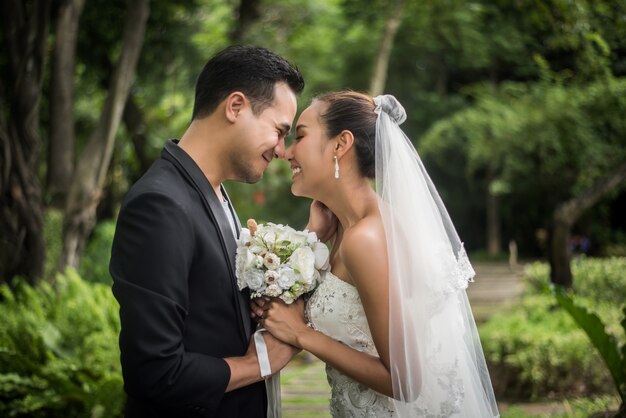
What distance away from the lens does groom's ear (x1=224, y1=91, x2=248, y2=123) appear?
8.95ft

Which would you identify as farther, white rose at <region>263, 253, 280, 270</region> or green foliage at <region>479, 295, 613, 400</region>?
green foliage at <region>479, 295, 613, 400</region>

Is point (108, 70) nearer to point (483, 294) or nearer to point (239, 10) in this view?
point (239, 10)

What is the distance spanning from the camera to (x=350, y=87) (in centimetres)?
997

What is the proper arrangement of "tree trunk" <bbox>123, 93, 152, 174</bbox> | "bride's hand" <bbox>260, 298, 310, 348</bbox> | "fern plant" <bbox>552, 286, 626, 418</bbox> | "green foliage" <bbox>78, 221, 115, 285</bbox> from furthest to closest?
"tree trunk" <bbox>123, 93, 152, 174</bbox>
"green foliage" <bbox>78, 221, 115, 285</bbox>
"fern plant" <bbox>552, 286, 626, 418</bbox>
"bride's hand" <bbox>260, 298, 310, 348</bbox>

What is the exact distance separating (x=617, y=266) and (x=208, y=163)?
1271 centimetres

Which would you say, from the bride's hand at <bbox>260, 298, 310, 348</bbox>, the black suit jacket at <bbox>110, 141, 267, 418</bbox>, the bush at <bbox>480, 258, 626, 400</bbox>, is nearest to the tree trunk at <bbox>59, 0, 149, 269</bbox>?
the bush at <bbox>480, 258, 626, 400</bbox>

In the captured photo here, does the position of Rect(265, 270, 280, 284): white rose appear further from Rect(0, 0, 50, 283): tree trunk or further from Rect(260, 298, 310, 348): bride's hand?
Rect(0, 0, 50, 283): tree trunk

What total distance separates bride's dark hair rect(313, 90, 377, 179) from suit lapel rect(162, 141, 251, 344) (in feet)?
2.09

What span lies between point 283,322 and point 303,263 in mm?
243

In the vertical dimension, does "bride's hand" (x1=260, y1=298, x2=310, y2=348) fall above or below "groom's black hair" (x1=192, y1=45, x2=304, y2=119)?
below

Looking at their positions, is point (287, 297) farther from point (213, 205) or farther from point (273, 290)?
point (213, 205)

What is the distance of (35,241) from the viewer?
7730 mm

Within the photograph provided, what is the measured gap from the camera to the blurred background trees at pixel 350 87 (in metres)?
7.79

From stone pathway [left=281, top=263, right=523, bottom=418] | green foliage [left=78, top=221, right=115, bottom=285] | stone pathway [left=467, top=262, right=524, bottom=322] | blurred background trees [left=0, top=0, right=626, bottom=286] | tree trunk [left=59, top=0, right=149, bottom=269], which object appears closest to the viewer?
stone pathway [left=281, top=263, right=523, bottom=418]
